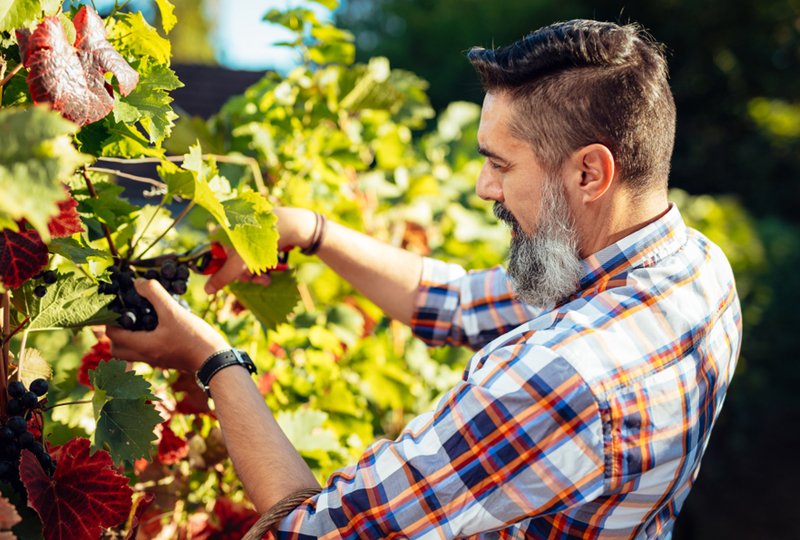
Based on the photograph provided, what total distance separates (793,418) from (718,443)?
2691 mm

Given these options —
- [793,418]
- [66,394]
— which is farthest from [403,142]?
[793,418]

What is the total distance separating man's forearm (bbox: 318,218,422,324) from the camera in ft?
7.19

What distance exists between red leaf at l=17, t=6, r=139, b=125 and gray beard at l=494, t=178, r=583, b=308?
0.82 meters

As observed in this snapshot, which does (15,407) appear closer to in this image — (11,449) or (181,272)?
(11,449)

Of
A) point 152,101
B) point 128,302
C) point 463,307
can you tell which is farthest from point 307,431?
point 152,101

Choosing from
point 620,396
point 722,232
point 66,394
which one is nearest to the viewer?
point 620,396

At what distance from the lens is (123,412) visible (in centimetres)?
134

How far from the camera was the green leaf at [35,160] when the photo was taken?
85 cm

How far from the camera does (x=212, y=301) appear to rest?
198 cm

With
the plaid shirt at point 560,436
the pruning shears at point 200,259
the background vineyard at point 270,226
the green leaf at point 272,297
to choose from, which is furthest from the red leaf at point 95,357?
the plaid shirt at point 560,436

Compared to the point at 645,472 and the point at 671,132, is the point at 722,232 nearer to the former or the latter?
the point at 671,132

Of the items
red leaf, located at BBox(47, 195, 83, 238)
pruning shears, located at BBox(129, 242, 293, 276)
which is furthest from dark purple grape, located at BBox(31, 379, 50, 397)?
pruning shears, located at BBox(129, 242, 293, 276)

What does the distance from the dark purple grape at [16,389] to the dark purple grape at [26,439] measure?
7 centimetres

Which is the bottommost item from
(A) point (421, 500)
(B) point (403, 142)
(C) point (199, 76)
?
(A) point (421, 500)
